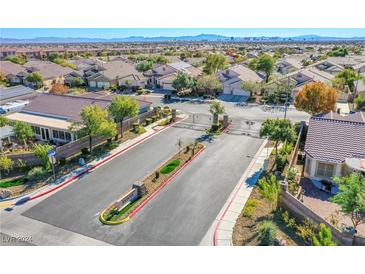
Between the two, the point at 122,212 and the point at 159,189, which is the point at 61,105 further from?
the point at 122,212

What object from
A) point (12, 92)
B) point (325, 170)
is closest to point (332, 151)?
point (325, 170)

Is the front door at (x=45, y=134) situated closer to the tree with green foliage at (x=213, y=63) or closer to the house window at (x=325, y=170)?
the house window at (x=325, y=170)

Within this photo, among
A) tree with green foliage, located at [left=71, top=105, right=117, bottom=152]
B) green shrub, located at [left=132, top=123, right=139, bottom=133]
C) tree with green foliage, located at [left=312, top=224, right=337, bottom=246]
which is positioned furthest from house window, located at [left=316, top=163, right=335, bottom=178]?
green shrub, located at [left=132, top=123, right=139, bottom=133]

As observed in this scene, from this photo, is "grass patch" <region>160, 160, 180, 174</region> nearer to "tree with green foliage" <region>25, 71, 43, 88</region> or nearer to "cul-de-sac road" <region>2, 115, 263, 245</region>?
"cul-de-sac road" <region>2, 115, 263, 245</region>

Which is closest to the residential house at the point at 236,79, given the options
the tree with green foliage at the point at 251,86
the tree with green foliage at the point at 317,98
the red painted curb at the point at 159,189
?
the tree with green foliage at the point at 251,86

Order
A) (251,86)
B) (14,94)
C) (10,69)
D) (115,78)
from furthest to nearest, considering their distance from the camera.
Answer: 1. (10,69)
2. (115,78)
3. (251,86)
4. (14,94)

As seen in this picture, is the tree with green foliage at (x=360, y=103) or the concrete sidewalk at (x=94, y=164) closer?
the concrete sidewalk at (x=94, y=164)

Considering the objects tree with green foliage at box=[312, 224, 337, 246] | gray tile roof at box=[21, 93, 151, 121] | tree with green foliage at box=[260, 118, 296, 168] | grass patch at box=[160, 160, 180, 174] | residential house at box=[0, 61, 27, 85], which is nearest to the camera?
tree with green foliage at box=[312, 224, 337, 246]
